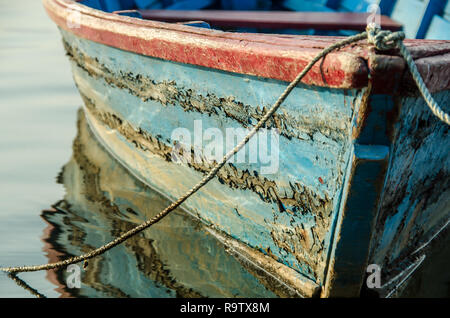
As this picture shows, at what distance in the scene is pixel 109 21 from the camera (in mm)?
2395

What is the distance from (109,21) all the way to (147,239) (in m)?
1.37

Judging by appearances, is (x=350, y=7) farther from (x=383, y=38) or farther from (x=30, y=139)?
(x=30, y=139)

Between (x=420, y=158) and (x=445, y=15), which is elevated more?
(x=445, y=15)

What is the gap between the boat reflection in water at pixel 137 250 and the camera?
233 cm

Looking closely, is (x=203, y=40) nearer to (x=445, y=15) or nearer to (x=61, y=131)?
(x=445, y=15)

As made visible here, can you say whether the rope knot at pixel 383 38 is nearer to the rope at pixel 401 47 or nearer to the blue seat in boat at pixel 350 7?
the rope at pixel 401 47

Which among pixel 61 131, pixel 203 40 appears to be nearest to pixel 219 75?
pixel 203 40

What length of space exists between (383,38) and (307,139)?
20.3 inches

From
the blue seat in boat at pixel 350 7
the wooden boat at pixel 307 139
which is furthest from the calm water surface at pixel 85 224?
the blue seat in boat at pixel 350 7

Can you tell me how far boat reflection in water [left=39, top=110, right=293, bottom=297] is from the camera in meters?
2.33

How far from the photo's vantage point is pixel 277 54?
1607 millimetres

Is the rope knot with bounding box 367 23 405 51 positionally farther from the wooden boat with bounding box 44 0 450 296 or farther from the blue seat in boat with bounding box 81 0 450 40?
the blue seat in boat with bounding box 81 0 450 40

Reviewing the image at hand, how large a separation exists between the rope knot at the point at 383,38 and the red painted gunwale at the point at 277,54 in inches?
1.3

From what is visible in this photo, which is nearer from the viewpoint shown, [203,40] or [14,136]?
[203,40]
